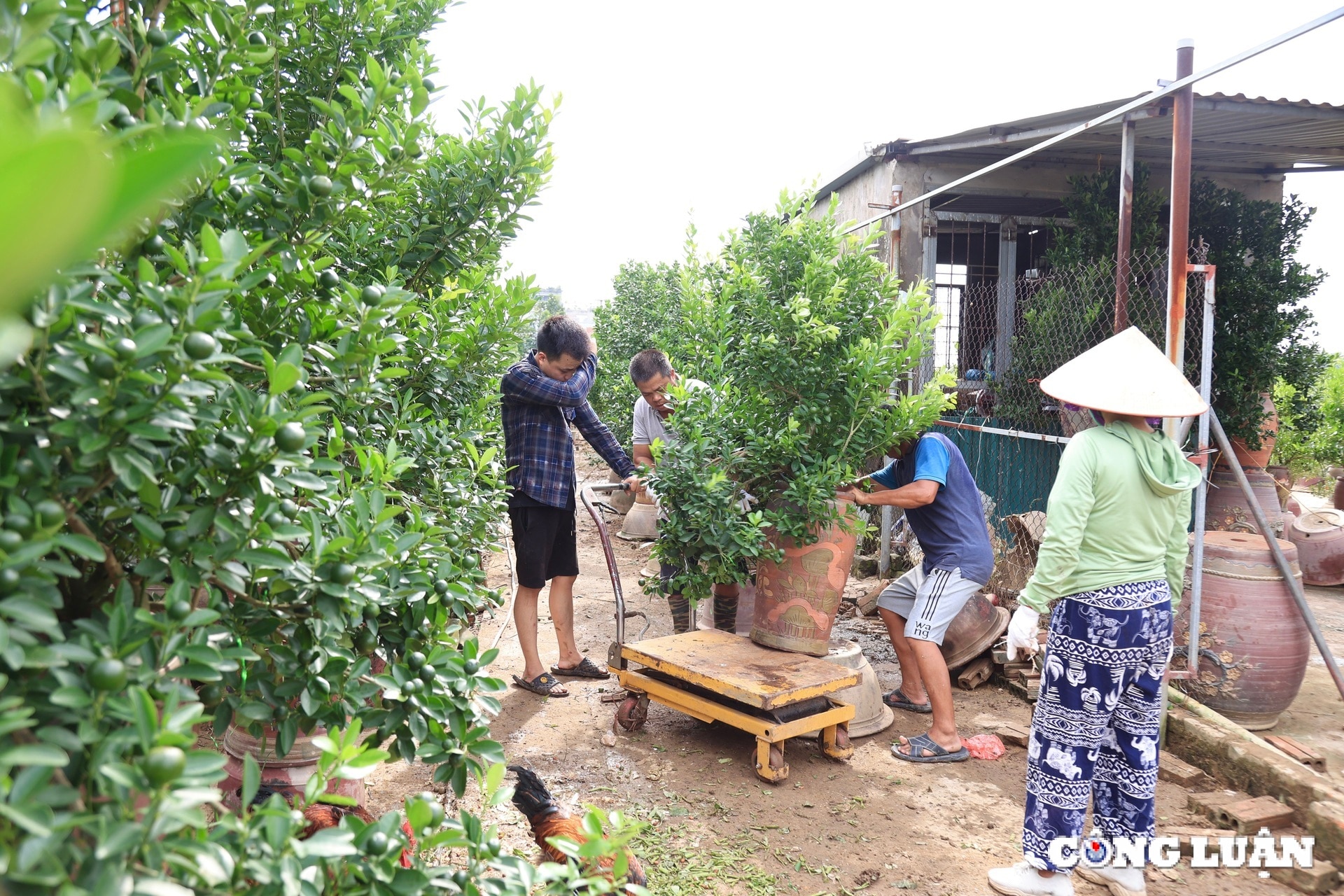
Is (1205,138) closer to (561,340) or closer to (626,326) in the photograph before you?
(561,340)

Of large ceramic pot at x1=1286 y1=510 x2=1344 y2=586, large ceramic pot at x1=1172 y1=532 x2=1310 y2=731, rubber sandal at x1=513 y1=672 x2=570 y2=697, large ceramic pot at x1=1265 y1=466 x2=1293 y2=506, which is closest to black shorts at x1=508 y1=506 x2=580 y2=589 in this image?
rubber sandal at x1=513 y1=672 x2=570 y2=697

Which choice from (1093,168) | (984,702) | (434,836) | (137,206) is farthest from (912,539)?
(137,206)

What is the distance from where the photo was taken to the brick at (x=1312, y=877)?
3254mm

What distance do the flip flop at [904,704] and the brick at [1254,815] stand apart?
1.52m

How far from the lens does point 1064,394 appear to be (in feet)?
11.0

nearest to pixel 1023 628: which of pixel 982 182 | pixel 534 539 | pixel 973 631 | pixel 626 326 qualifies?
pixel 973 631

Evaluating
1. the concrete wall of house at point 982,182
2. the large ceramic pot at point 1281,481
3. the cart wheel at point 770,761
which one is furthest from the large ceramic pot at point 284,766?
the large ceramic pot at point 1281,481

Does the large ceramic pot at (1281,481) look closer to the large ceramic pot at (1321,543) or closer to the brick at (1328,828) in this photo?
the large ceramic pot at (1321,543)

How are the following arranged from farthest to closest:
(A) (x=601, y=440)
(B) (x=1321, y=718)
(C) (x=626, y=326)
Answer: (C) (x=626, y=326) < (A) (x=601, y=440) < (B) (x=1321, y=718)

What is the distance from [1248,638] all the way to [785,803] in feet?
8.14

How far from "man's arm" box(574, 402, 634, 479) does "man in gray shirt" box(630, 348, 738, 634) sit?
8.2 inches

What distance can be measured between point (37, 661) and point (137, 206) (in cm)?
90

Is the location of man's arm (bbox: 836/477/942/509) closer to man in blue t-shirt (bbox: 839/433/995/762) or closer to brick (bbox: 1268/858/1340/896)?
man in blue t-shirt (bbox: 839/433/995/762)

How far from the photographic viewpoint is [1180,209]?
4203 mm
